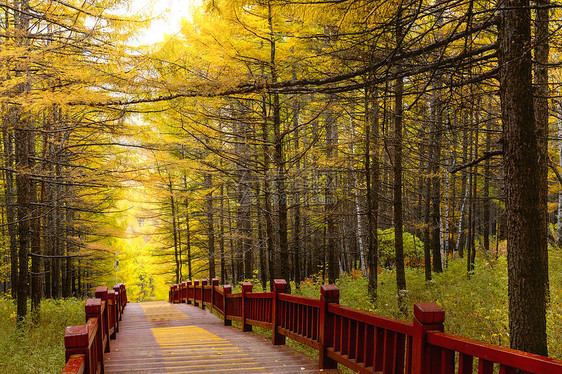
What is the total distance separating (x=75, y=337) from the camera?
334cm

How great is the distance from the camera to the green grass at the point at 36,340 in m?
7.07

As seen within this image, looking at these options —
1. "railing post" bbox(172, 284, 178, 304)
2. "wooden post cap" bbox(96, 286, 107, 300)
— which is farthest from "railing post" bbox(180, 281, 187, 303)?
"wooden post cap" bbox(96, 286, 107, 300)

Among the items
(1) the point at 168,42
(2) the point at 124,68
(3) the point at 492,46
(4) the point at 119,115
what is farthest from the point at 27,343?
(3) the point at 492,46

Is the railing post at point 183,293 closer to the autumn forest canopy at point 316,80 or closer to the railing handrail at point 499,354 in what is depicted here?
the autumn forest canopy at point 316,80

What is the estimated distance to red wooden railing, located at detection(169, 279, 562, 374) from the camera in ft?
8.43

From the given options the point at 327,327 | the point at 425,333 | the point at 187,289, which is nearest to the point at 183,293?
the point at 187,289

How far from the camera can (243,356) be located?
6211 mm

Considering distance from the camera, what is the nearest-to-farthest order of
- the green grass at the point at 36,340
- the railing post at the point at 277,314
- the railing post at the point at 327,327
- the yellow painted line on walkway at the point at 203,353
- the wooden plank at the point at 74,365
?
the wooden plank at the point at 74,365, the railing post at the point at 327,327, the yellow painted line on walkway at the point at 203,353, the green grass at the point at 36,340, the railing post at the point at 277,314

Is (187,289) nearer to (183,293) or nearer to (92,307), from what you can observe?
(183,293)

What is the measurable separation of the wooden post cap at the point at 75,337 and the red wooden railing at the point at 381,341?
2.73m

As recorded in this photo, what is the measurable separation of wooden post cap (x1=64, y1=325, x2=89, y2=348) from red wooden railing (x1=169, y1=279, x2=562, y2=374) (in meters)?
2.73

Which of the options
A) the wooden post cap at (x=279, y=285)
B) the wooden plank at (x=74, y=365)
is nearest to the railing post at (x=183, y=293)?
the wooden post cap at (x=279, y=285)

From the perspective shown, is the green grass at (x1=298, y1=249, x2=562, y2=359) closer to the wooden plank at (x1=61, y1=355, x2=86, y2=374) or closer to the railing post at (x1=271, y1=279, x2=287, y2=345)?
the railing post at (x1=271, y1=279, x2=287, y2=345)

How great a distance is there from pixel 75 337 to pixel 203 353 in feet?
11.7
